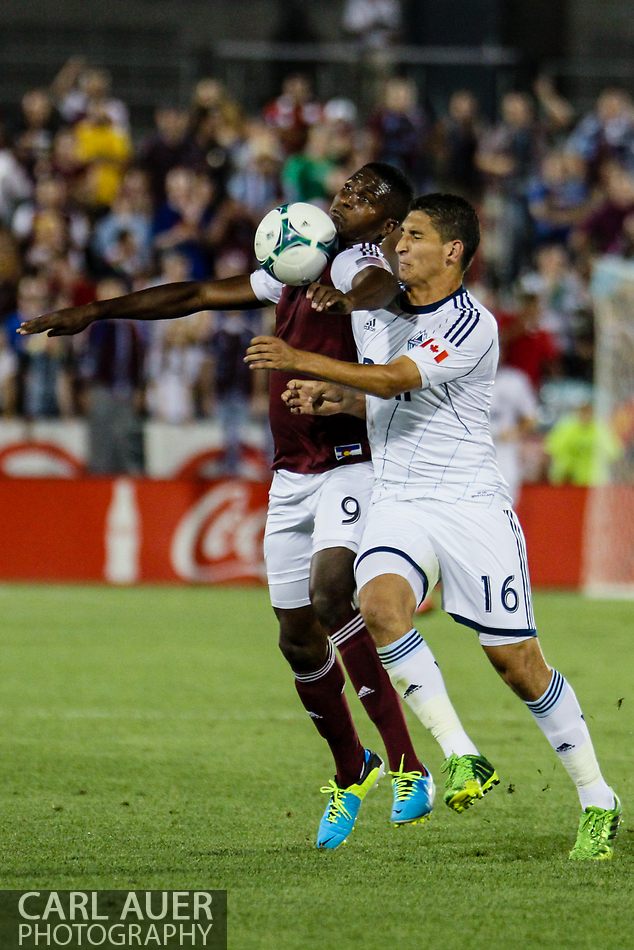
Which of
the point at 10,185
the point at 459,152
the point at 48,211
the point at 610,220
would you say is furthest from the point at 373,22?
the point at 48,211

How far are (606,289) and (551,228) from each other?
2.89 metres

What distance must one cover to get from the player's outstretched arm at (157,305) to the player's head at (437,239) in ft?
2.59

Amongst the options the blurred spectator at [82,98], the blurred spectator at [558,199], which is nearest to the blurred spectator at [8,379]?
the blurred spectator at [82,98]

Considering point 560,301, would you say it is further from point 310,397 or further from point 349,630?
point 310,397

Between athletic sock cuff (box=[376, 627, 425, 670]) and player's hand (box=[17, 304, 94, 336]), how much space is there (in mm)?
1668

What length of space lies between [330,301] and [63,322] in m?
1.13

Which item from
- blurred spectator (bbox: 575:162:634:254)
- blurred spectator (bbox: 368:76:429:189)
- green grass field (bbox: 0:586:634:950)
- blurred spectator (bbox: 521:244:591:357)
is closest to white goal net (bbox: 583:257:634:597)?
blurred spectator (bbox: 521:244:591:357)

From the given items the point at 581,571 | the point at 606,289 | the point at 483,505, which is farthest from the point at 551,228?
the point at 483,505

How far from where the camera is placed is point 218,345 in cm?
1627

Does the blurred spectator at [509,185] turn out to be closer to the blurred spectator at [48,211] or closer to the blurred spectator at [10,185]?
the blurred spectator at [48,211]

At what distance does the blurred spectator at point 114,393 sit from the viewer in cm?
1606

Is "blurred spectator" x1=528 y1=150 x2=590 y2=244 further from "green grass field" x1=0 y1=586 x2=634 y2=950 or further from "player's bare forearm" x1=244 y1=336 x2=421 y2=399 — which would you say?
"player's bare forearm" x1=244 y1=336 x2=421 y2=399

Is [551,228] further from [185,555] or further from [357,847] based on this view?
[357,847]

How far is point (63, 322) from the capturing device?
6145 millimetres
